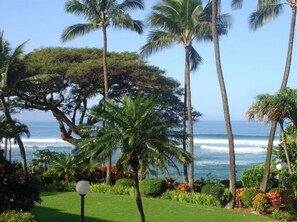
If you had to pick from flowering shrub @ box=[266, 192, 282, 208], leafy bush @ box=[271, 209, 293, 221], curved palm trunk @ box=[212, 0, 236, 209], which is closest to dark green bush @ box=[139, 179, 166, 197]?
curved palm trunk @ box=[212, 0, 236, 209]

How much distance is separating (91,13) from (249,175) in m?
11.2

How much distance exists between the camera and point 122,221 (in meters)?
15.3

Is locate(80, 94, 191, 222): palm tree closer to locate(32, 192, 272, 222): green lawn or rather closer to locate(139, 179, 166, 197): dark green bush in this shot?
locate(32, 192, 272, 222): green lawn

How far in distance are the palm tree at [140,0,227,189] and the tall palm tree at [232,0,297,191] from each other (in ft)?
7.65

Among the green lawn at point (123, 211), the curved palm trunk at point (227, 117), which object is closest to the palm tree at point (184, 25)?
the curved palm trunk at point (227, 117)

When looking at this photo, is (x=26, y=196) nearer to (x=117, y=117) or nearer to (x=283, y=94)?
(x=117, y=117)

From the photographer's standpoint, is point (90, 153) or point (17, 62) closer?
point (90, 153)

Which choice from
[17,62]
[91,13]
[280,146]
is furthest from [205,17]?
[17,62]

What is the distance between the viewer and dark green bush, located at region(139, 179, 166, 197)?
2044cm

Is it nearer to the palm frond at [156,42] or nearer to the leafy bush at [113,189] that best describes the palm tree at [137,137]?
the leafy bush at [113,189]

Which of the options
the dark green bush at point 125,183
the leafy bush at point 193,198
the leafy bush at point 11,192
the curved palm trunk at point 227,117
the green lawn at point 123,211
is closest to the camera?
the leafy bush at point 11,192

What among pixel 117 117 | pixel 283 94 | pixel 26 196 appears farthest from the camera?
pixel 283 94

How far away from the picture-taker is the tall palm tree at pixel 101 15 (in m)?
24.1

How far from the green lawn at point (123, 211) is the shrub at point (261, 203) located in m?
0.43
